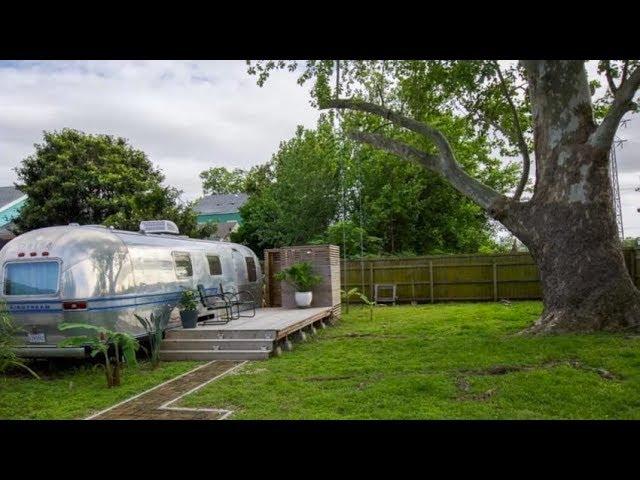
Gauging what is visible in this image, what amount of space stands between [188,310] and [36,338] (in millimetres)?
2385

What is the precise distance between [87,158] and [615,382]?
18310mm

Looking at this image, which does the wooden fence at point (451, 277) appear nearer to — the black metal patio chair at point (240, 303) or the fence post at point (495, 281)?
the fence post at point (495, 281)

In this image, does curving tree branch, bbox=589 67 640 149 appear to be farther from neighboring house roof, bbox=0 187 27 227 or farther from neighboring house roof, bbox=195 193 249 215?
neighboring house roof, bbox=195 193 249 215

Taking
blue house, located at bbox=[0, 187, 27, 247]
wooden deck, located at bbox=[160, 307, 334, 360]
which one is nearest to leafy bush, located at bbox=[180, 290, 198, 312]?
wooden deck, located at bbox=[160, 307, 334, 360]

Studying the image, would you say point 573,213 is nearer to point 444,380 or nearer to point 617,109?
point 617,109

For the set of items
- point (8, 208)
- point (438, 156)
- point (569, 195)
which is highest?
point (8, 208)

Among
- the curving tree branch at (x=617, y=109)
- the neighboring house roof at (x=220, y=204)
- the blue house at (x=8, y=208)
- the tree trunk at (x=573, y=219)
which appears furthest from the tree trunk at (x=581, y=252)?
the neighboring house roof at (x=220, y=204)

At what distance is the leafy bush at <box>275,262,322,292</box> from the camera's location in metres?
11.7

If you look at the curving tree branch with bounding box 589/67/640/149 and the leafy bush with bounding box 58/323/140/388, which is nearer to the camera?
the leafy bush with bounding box 58/323/140/388

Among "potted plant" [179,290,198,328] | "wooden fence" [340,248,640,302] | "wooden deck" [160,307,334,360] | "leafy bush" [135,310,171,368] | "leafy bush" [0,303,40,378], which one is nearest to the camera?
"leafy bush" [0,303,40,378]

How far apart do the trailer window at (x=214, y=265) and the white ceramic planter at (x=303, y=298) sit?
74.9 inches

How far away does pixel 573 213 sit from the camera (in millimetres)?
8250

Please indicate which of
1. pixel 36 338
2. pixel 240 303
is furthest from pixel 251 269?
pixel 36 338
